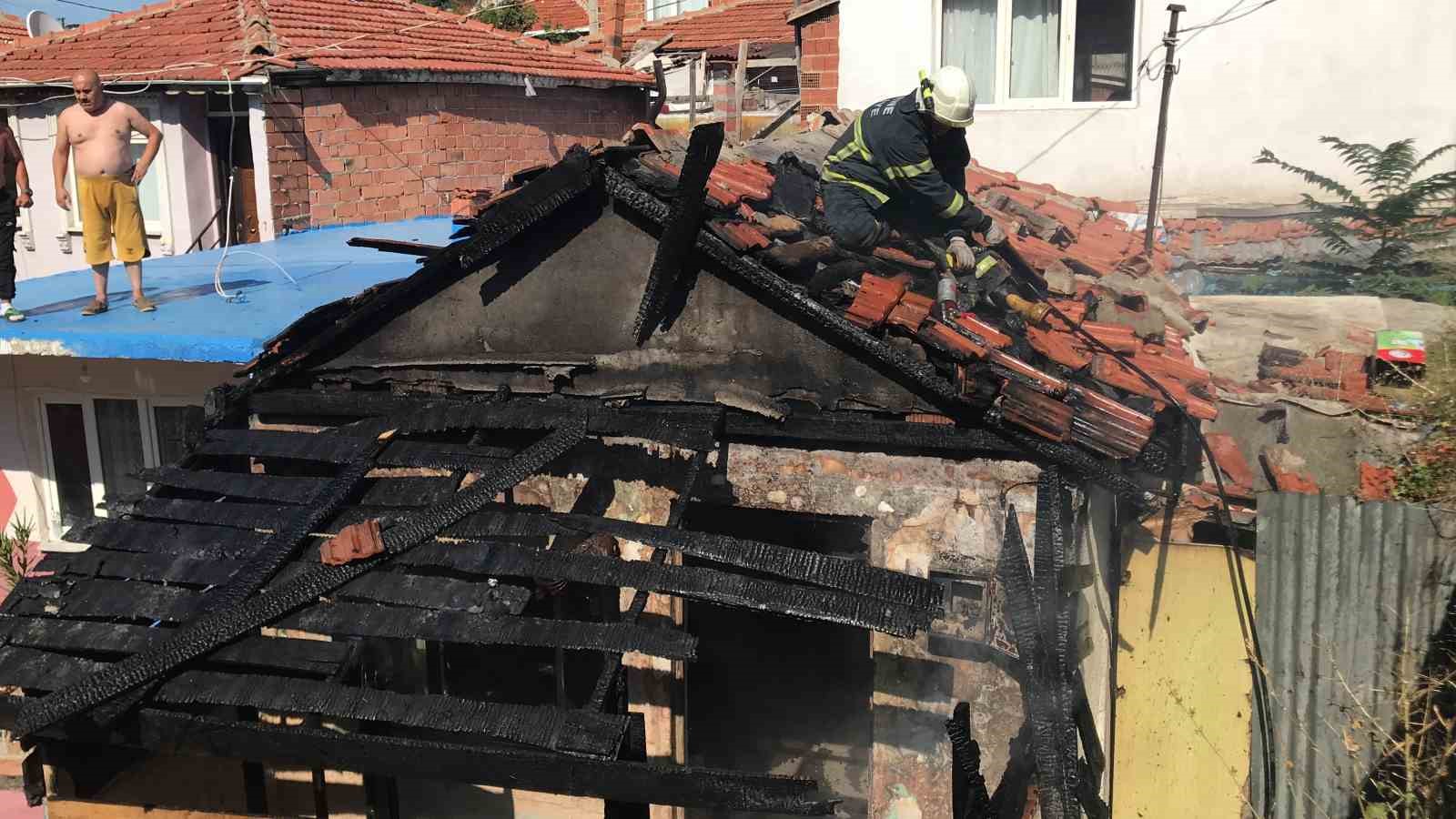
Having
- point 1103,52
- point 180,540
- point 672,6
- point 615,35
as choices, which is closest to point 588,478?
point 180,540

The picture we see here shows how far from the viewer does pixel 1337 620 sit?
18.1ft

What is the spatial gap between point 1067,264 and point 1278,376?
175cm

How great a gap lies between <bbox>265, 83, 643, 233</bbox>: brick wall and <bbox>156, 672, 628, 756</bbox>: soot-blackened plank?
344 inches

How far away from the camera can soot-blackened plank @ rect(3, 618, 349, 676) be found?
425 centimetres

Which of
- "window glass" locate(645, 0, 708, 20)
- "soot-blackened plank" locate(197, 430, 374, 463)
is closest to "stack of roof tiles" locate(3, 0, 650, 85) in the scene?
"soot-blackened plank" locate(197, 430, 374, 463)

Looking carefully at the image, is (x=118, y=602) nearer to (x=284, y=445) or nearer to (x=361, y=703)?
(x=284, y=445)

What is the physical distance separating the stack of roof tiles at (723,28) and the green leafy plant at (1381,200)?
11385 mm

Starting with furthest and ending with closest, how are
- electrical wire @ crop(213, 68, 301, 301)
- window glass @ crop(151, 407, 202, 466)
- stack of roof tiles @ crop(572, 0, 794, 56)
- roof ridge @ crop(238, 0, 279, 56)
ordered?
stack of roof tiles @ crop(572, 0, 794, 56) < roof ridge @ crop(238, 0, 279, 56) < window glass @ crop(151, 407, 202, 466) < electrical wire @ crop(213, 68, 301, 301)

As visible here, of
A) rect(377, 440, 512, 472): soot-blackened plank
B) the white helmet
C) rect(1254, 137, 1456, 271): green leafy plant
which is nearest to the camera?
rect(377, 440, 512, 472): soot-blackened plank

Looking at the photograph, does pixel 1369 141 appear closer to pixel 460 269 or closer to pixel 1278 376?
pixel 1278 376

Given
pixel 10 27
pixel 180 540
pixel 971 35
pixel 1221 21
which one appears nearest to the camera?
pixel 180 540

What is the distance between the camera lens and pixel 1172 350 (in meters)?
6.04

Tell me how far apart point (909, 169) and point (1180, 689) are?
132 inches

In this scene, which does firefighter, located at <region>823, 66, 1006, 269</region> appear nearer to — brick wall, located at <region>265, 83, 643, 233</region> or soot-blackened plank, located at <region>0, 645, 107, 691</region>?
soot-blackened plank, located at <region>0, 645, 107, 691</region>
